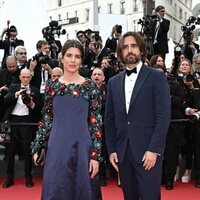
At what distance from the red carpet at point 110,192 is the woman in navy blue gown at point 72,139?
1.94 meters

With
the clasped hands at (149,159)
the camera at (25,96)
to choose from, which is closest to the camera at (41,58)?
the camera at (25,96)

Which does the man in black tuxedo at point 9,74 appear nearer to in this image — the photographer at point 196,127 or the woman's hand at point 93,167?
the photographer at point 196,127

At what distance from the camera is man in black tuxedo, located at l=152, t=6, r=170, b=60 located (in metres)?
8.62

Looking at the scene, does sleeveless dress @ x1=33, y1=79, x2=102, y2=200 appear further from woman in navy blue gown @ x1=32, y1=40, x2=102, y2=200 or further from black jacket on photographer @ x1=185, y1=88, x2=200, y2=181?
black jacket on photographer @ x1=185, y1=88, x2=200, y2=181

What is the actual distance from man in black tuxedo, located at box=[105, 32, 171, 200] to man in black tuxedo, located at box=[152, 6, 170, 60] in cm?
541

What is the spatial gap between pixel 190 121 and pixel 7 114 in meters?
2.50

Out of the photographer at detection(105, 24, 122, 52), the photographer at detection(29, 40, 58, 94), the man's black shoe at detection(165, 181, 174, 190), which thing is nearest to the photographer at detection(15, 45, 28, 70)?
the photographer at detection(29, 40, 58, 94)

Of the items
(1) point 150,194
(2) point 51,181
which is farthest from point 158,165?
(2) point 51,181

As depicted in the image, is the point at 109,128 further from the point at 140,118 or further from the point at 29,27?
the point at 29,27

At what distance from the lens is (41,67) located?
22.2ft

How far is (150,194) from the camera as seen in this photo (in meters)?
3.34

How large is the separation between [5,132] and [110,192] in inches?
65.7

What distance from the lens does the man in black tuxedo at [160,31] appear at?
8.62 meters

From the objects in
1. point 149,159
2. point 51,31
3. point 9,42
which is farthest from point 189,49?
Answer: point 149,159
